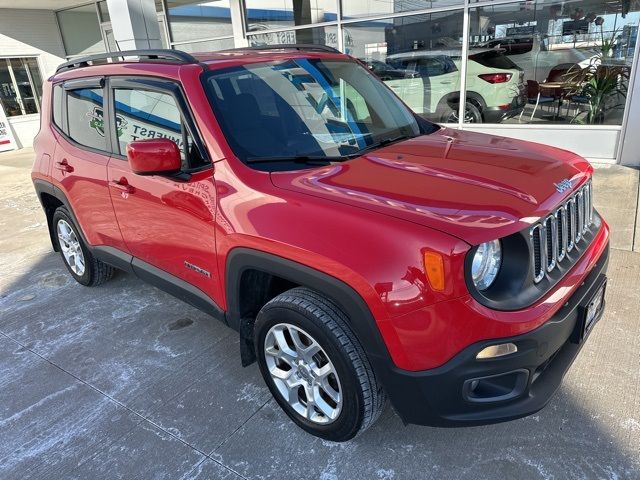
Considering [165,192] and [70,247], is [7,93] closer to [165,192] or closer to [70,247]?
[70,247]

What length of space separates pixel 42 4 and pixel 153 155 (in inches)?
497

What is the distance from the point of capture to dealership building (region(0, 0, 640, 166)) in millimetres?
6570

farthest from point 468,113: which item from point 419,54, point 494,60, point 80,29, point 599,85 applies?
point 80,29

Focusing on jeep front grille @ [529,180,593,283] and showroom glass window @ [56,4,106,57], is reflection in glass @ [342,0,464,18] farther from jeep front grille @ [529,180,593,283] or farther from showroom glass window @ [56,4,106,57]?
showroom glass window @ [56,4,106,57]

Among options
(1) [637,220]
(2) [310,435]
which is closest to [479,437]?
(2) [310,435]

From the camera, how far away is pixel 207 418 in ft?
8.49

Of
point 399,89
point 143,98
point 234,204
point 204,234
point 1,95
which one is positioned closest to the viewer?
point 234,204

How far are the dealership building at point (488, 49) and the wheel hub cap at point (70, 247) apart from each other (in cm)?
511

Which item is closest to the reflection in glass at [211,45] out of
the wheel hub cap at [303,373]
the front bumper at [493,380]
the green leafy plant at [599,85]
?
the green leafy plant at [599,85]

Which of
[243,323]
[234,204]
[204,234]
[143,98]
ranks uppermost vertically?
[143,98]

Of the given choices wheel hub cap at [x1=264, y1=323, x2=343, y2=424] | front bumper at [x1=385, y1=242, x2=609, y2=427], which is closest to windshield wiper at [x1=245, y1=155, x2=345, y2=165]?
wheel hub cap at [x1=264, y1=323, x2=343, y2=424]

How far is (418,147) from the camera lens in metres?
2.70

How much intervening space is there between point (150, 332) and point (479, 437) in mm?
2294

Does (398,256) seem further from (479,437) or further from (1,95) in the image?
(1,95)
